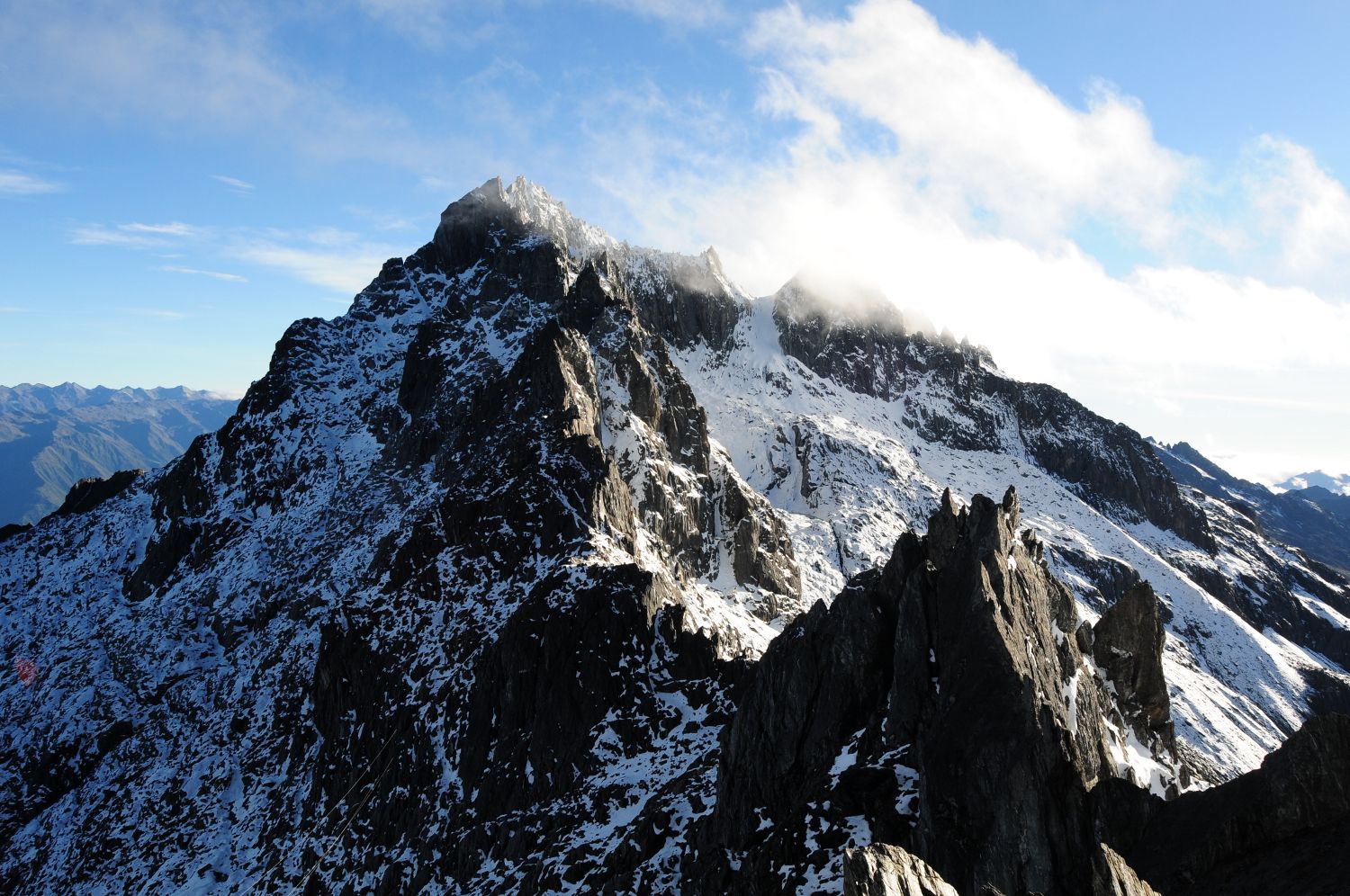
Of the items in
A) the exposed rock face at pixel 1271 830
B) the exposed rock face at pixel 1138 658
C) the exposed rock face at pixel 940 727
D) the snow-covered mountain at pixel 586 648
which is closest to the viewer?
the exposed rock face at pixel 1271 830

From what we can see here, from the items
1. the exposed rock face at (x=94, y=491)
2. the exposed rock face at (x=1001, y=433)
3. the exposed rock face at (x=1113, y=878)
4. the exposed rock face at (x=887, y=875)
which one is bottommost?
the exposed rock face at (x=94, y=491)

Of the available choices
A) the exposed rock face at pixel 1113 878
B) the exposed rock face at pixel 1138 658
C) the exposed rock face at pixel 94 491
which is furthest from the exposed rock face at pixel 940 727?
the exposed rock face at pixel 94 491

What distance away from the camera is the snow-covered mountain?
2769 cm

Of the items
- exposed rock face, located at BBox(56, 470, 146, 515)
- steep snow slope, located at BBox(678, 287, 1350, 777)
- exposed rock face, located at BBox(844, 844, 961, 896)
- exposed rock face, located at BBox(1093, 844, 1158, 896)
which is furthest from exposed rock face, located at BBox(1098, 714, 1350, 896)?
exposed rock face, located at BBox(56, 470, 146, 515)

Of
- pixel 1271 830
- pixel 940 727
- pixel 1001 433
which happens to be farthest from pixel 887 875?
pixel 1001 433

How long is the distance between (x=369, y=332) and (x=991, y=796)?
4989 inches

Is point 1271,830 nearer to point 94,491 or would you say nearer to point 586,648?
point 586,648

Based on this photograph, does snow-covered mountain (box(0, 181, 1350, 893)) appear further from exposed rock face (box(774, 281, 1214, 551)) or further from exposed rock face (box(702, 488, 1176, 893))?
exposed rock face (box(774, 281, 1214, 551))

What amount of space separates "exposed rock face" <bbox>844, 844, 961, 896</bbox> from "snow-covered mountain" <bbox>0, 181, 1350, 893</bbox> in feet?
0.40

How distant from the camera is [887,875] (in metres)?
16.7

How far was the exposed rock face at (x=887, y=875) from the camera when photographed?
645 inches

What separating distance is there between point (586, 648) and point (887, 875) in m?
40.7

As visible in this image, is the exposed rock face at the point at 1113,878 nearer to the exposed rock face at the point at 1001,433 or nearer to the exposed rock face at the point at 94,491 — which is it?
the exposed rock face at the point at 94,491

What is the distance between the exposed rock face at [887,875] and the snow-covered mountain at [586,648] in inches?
4.8
